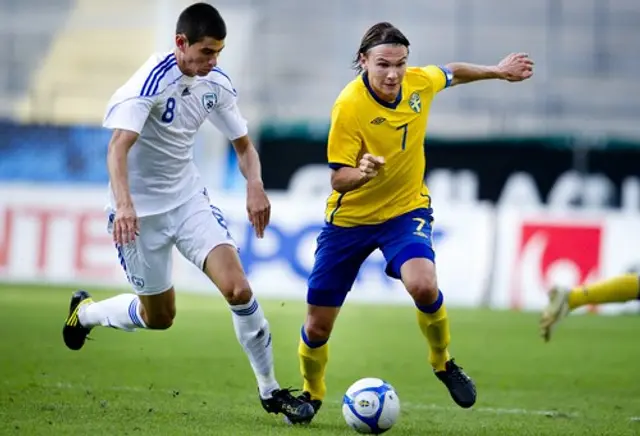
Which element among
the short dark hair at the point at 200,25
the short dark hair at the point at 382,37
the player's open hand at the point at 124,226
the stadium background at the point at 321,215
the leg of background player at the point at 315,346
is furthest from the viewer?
the stadium background at the point at 321,215

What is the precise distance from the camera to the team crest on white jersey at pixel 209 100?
7.49 metres

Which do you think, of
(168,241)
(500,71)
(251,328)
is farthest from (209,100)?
(500,71)

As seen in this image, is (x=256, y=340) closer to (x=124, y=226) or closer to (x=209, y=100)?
(x=124, y=226)

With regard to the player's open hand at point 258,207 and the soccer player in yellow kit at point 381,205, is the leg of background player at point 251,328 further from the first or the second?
the soccer player in yellow kit at point 381,205

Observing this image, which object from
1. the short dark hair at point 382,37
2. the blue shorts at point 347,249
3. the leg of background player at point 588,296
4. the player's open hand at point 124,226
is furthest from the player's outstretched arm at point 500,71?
the leg of background player at point 588,296

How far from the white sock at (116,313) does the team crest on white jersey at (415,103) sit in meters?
2.14

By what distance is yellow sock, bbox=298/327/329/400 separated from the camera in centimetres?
765

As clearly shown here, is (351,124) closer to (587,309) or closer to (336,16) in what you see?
(587,309)

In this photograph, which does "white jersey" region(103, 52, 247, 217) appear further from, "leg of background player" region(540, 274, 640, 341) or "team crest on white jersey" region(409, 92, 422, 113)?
"leg of background player" region(540, 274, 640, 341)

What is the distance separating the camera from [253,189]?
24.6ft

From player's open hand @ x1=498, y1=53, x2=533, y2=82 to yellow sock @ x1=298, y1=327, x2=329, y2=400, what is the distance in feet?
6.73

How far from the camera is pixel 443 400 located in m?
8.70

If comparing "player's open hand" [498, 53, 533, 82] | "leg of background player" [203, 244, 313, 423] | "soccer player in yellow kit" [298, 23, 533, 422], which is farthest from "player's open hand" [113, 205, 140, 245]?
"player's open hand" [498, 53, 533, 82]

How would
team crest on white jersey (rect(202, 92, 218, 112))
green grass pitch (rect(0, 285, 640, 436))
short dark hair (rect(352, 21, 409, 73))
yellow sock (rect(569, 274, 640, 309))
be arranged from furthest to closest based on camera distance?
yellow sock (rect(569, 274, 640, 309)), team crest on white jersey (rect(202, 92, 218, 112)), short dark hair (rect(352, 21, 409, 73)), green grass pitch (rect(0, 285, 640, 436))
